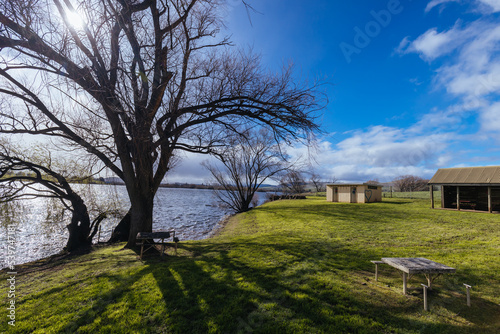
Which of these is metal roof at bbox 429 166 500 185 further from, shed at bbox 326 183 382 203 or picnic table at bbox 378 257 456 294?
picnic table at bbox 378 257 456 294

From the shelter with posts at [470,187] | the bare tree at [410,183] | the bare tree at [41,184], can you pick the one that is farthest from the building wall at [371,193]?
the bare tree at [410,183]

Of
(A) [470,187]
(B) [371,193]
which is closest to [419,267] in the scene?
(A) [470,187]

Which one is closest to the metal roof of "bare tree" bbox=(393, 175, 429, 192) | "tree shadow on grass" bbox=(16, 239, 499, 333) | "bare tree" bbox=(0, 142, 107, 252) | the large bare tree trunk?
"tree shadow on grass" bbox=(16, 239, 499, 333)

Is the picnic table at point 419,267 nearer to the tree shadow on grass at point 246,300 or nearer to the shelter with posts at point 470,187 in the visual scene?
the tree shadow on grass at point 246,300

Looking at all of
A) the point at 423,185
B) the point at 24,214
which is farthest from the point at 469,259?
the point at 423,185

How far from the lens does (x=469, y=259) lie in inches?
220

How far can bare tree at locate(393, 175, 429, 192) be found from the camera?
50972 millimetres

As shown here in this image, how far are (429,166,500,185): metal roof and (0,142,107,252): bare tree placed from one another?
25.3 meters

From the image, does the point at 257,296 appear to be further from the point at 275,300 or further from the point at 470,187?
the point at 470,187

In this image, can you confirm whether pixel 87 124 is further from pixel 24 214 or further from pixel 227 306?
pixel 227 306

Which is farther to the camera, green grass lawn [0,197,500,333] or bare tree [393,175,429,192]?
bare tree [393,175,429,192]

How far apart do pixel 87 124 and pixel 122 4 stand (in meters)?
3.84

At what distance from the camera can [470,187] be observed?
58.2 ft

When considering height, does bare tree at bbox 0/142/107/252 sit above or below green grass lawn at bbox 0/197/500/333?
above
